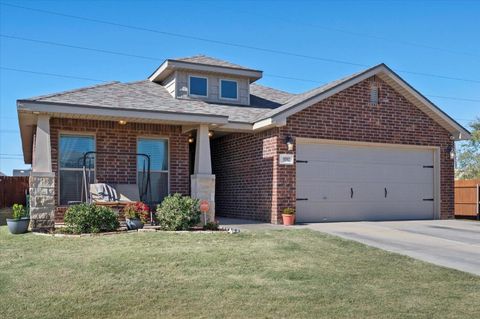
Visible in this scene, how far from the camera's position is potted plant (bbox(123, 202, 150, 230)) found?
11984 mm

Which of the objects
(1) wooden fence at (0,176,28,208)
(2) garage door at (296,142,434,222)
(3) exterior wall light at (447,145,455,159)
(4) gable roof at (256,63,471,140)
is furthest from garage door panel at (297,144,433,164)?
(1) wooden fence at (0,176,28,208)

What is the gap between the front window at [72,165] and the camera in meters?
13.8

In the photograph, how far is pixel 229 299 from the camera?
21.4 ft

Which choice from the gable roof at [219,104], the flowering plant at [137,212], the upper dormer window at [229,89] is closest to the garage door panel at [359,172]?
the gable roof at [219,104]

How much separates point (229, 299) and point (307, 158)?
906cm

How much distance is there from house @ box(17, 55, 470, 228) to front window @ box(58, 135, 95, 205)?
0.09 feet

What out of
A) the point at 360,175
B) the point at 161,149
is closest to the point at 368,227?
the point at 360,175

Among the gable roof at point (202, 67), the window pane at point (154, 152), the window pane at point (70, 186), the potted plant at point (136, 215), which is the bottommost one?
the potted plant at point (136, 215)

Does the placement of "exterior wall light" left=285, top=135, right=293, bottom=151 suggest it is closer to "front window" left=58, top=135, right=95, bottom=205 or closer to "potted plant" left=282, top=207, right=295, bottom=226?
"potted plant" left=282, top=207, right=295, bottom=226

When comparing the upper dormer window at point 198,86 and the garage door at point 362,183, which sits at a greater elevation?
the upper dormer window at point 198,86

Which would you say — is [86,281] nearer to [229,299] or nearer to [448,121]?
[229,299]

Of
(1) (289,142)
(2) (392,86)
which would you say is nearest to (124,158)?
(1) (289,142)

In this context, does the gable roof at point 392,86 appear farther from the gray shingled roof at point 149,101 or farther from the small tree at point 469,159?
the small tree at point 469,159

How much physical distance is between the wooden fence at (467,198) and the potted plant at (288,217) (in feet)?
26.4
